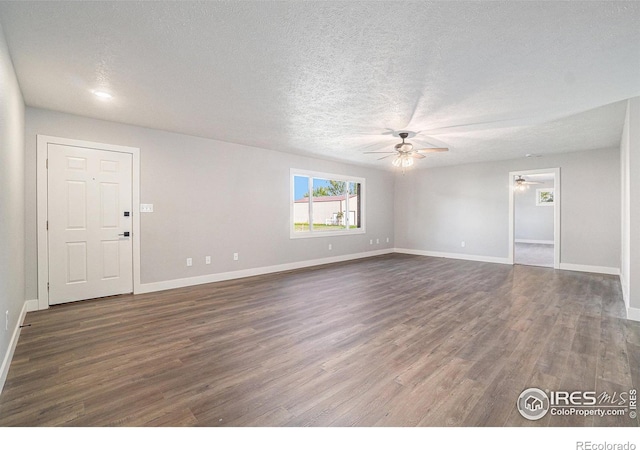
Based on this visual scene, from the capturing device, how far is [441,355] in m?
2.62

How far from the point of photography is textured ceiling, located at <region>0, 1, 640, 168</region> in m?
2.04

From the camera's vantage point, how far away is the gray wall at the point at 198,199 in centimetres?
411

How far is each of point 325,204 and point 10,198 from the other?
576 centimetres

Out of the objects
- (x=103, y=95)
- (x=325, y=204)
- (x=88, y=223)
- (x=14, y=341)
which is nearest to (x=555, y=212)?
(x=325, y=204)

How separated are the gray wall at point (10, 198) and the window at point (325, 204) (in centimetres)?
434

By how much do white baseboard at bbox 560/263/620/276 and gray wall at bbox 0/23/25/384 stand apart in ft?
29.0

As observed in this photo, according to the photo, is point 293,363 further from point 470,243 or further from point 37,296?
point 470,243

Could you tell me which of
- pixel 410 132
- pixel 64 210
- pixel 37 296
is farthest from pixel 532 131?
pixel 37 296

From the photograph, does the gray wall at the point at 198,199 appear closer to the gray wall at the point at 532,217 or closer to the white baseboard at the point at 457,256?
the white baseboard at the point at 457,256

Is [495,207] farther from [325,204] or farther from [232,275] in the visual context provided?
[232,275]

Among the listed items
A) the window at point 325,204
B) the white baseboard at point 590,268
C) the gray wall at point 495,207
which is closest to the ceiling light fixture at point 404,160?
the window at point 325,204
